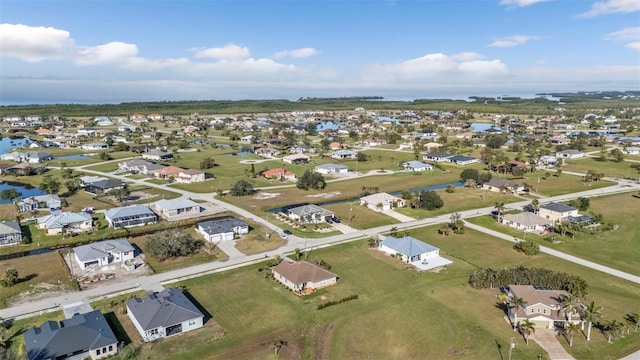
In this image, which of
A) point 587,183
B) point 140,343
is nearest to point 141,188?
point 140,343

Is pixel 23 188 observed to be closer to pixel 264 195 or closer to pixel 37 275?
pixel 264 195

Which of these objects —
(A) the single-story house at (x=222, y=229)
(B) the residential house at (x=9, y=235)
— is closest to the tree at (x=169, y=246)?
(A) the single-story house at (x=222, y=229)

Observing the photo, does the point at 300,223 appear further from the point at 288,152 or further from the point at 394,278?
the point at 288,152

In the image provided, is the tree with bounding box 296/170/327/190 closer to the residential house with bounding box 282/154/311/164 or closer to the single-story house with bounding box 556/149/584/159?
the residential house with bounding box 282/154/311/164

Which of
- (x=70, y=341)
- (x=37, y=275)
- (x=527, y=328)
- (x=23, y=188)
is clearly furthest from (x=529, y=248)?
(x=23, y=188)

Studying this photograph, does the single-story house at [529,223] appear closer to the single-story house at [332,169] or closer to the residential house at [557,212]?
the residential house at [557,212]
